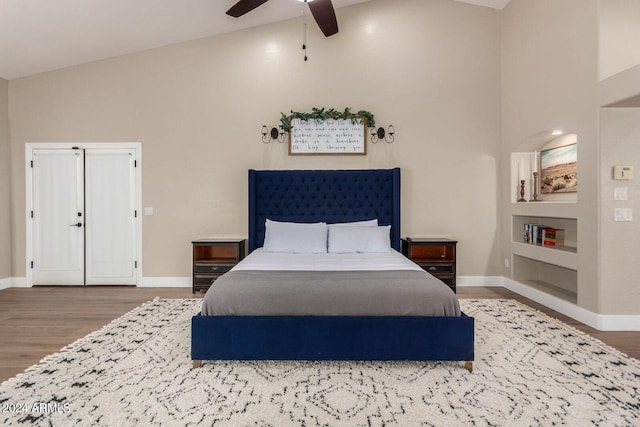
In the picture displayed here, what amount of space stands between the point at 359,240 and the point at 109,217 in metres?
3.58

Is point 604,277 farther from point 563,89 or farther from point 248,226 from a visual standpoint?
point 248,226

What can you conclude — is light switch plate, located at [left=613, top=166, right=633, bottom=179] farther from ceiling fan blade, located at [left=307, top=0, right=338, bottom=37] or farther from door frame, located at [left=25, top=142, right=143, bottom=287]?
door frame, located at [left=25, top=142, right=143, bottom=287]

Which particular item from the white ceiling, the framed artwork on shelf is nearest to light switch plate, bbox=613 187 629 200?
the framed artwork on shelf

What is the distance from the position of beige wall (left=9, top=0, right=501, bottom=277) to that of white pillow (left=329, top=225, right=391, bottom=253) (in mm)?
895

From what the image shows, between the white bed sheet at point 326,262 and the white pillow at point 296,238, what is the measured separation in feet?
0.66

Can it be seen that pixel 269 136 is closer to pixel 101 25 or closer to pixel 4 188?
pixel 101 25

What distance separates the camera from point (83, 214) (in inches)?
190

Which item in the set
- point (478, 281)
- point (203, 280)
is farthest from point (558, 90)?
point (203, 280)

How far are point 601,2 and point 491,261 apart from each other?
3.12m

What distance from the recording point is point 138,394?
2068 mm

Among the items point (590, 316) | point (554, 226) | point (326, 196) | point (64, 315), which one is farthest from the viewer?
point (326, 196)

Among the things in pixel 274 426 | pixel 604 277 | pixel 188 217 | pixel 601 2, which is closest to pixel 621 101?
pixel 601 2

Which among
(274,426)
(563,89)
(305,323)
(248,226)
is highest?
(563,89)

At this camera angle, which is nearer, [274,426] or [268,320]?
[274,426]
